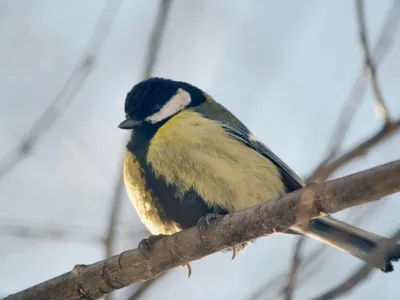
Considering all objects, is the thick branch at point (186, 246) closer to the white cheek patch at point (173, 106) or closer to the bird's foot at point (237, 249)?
the bird's foot at point (237, 249)

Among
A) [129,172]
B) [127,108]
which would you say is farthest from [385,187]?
[127,108]

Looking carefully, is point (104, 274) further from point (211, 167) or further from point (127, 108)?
point (127, 108)

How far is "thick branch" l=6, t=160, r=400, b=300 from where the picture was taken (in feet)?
6.78

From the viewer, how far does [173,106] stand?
3.56 meters

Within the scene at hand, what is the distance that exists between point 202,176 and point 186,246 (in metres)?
0.51

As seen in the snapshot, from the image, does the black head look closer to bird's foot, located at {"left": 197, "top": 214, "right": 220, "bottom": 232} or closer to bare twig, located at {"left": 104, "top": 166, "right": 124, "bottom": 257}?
bare twig, located at {"left": 104, "top": 166, "right": 124, "bottom": 257}

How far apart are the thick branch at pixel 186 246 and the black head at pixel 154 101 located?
1015 mm

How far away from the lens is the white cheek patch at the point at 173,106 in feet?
11.3

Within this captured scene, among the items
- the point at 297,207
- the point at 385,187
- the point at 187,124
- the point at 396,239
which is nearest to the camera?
the point at 396,239

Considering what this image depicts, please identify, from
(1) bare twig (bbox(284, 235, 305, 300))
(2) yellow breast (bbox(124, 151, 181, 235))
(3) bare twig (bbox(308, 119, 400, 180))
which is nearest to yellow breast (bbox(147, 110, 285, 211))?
(2) yellow breast (bbox(124, 151, 181, 235))

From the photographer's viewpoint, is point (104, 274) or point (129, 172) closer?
point (104, 274)

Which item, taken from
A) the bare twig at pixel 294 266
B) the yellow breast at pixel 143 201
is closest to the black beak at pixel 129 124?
the yellow breast at pixel 143 201

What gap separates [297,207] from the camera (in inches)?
83.7

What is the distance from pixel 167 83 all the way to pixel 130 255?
4.72 feet
